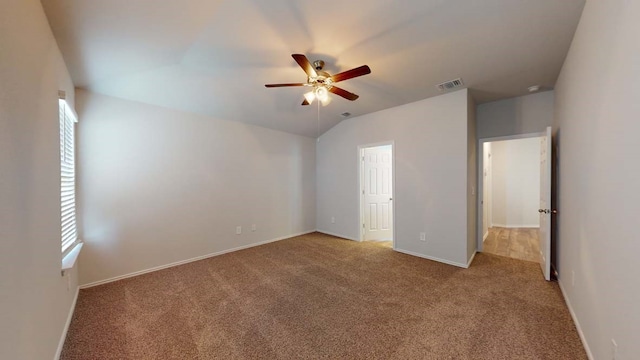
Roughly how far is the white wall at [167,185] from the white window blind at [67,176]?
23 centimetres

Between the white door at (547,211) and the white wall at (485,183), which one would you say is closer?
the white door at (547,211)

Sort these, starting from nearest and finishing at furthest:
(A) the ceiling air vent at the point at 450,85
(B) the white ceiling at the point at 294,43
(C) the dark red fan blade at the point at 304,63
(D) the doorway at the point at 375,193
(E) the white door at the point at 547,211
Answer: (B) the white ceiling at the point at 294,43
(C) the dark red fan blade at the point at 304,63
(E) the white door at the point at 547,211
(A) the ceiling air vent at the point at 450,85
(D) the doorway at the point at 375,193

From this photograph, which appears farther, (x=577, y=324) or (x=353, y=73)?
(x=353, y=73)

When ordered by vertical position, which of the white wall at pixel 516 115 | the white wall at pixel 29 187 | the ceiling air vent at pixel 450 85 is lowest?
the white wall at pixel 29 187

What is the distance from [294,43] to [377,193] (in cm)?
352

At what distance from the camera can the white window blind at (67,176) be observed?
223 cm

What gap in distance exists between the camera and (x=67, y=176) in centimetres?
240

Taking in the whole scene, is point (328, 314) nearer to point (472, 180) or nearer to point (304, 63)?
point (304, 63)

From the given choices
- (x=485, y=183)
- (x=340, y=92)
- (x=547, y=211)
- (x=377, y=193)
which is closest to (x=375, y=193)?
(x=377, y=193)

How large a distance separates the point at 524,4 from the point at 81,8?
3.43m

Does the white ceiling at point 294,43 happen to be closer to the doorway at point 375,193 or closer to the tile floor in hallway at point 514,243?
the doorway at point 375,193

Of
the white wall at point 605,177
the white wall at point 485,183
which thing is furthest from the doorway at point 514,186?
the white wall at point 605,177

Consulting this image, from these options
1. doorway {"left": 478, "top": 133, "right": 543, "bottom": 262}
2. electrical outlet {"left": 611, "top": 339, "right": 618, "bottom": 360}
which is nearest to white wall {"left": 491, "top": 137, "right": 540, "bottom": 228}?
doorway {"left": 478, "top": 133, "right": 543, "bottom": 262}

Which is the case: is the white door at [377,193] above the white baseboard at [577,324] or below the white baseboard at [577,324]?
above
